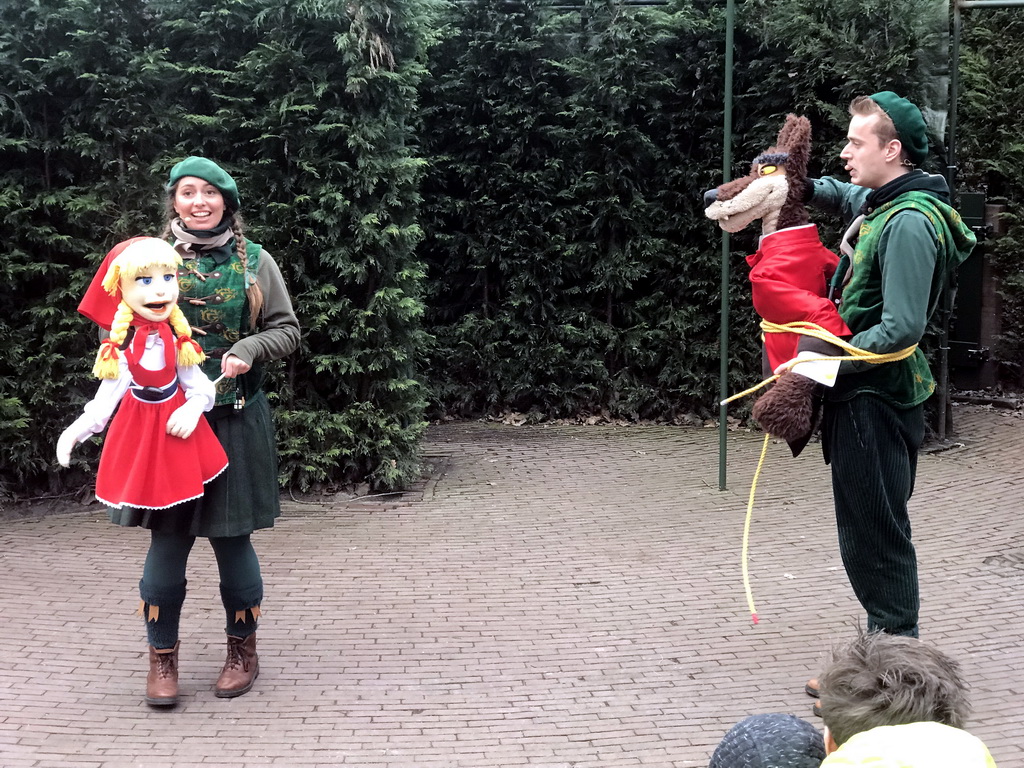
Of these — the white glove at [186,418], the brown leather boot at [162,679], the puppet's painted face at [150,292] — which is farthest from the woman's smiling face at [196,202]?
the brown leather boot at [162,679]

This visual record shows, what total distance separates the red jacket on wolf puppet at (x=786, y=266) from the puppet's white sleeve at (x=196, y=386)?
2.00 metres

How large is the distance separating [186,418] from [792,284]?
7.39 feet

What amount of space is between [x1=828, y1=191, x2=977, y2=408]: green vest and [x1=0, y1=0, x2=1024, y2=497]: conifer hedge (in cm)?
379

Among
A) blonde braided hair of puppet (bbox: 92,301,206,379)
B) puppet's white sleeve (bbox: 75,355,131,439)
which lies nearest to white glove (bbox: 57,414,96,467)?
puppet's white sleeve (bbox: 75,355,131,439)

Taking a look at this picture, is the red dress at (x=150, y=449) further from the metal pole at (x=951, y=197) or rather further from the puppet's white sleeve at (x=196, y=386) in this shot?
the metal pole at (x=951, y=197)

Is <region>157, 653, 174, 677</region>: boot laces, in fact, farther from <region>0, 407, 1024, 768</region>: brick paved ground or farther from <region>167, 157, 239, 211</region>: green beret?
<region>167, 157, 239, 211</region>: green beret

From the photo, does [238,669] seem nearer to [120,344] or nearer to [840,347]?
[120,344]

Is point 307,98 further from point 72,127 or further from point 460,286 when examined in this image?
point 460,286

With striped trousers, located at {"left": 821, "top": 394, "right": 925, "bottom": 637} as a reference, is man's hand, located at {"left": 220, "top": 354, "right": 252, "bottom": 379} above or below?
above

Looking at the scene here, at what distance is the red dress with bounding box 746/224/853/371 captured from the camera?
351 centimetres

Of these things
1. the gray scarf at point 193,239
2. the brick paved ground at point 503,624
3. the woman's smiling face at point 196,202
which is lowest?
the brick paved ground at point 503,624

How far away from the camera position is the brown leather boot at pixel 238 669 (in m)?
3.96

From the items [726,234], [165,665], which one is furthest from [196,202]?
[726,234]

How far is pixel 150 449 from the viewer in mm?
3633
